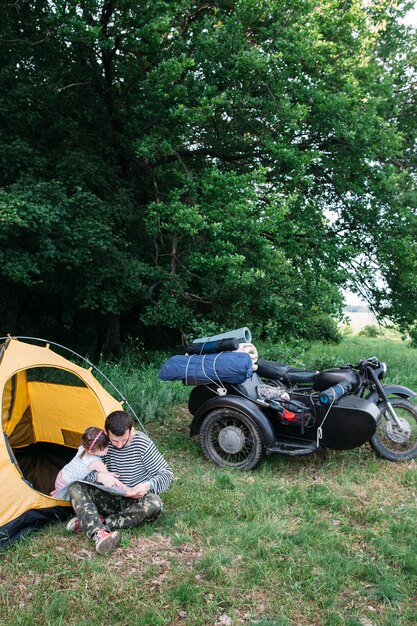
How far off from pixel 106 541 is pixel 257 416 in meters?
1.90

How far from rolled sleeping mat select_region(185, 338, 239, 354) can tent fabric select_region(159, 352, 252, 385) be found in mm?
107

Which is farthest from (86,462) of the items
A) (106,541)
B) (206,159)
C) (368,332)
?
(368,332)

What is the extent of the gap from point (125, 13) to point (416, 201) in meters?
6.39

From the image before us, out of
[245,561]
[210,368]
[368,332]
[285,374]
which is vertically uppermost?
[368,332]

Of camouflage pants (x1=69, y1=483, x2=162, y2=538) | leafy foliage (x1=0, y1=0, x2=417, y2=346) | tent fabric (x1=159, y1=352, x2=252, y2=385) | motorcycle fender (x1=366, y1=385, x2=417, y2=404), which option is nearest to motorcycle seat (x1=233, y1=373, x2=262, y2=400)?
tent fabric (x1=159, y1=352, x2=252, y2=385)

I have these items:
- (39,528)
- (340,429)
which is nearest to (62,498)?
(39,528)

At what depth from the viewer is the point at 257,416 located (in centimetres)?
499

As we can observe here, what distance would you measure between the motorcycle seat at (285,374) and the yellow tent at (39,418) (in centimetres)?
160

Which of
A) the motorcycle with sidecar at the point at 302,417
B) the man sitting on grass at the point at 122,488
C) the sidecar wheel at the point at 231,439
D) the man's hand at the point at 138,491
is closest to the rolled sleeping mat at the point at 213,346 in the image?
the motorcycle with sidecar at the point at 302,417

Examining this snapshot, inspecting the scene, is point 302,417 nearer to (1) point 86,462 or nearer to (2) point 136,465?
(2) point 136,465

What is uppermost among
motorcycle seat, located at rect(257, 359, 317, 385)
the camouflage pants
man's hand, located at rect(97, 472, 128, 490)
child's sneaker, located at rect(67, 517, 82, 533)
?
motorcycle seat, located at rect(257, 359, 317, 385)

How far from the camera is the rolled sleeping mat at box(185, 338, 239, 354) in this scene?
17.2ft

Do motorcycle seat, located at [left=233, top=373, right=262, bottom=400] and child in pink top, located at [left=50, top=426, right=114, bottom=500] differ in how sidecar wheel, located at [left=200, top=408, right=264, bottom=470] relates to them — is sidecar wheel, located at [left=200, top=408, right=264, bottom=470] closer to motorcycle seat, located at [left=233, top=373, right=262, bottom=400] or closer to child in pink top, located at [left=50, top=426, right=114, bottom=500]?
motorcycle seat, located at [left=233, top=373, right=262, bottom=400]

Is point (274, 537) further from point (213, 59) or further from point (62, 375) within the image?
point (213, 59)
